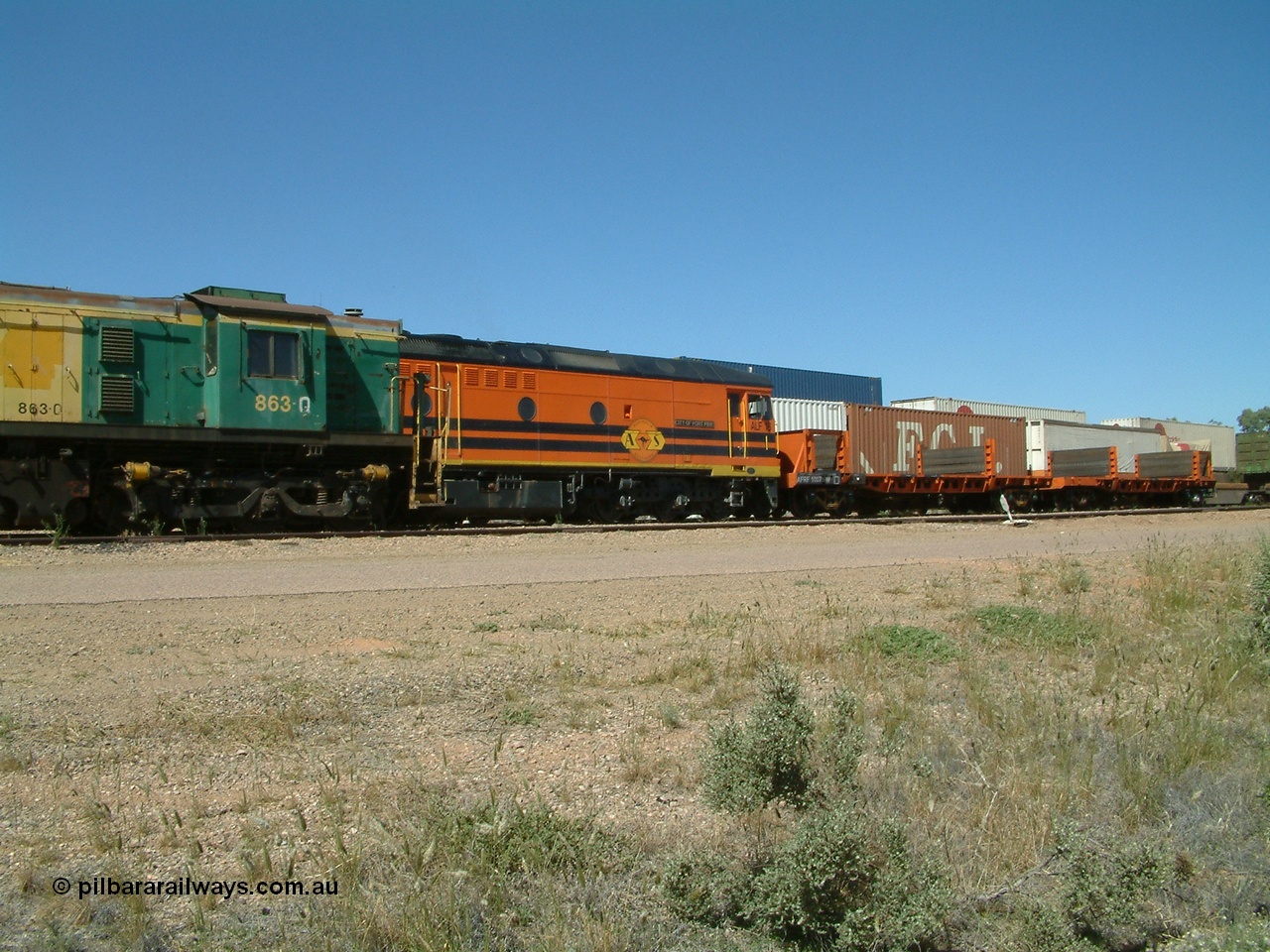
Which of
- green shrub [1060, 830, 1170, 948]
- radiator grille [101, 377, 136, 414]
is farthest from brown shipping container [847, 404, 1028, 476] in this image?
green shrub [1060, 830, 1170, 948]

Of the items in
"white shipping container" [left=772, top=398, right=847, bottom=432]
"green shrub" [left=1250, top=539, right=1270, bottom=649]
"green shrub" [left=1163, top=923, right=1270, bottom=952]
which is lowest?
"green shrub" [left=1163, top=923, right=1270, bottom=952]

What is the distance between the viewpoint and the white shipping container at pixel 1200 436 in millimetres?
45781

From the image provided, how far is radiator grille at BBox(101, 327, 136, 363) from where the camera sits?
15.2 metres

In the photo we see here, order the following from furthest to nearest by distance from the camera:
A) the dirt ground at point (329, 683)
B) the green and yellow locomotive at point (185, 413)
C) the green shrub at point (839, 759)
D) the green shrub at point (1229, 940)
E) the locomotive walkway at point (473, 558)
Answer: the green and yellow locomotive at point (185, 413)
the locomotive walkway at point (473, 558)
the green shrub at point (839, 759)
the dirt ground at point (329, 683)
the green shrub at point (1229, 940)

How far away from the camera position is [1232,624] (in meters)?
9.53

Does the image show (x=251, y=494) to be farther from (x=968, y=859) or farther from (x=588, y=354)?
(x=968, y=859)

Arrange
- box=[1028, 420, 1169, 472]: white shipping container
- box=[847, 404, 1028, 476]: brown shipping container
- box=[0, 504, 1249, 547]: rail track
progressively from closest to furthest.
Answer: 1. box=[0, 504, 1249, 547]: rail track
2. box=[847, 404, 1028, 476]: brown shipping container
3. box=[1028, 420, 1169, 472]: white shipping container

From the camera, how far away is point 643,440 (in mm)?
21672

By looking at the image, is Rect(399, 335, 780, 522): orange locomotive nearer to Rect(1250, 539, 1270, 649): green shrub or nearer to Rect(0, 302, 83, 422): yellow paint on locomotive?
Rect(0, 302, 83, 422): yellow paint on locomotive

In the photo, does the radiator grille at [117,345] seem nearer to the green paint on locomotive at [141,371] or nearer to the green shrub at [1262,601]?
the green paint on locomotive at [141,371]

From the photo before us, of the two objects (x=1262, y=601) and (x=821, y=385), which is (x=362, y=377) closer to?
(x=1262, y=601)

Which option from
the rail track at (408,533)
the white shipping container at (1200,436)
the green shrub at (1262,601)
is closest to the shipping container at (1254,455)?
the white shipping container at (1200,436)

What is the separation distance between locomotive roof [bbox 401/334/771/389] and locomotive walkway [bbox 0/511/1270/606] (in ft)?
14.5

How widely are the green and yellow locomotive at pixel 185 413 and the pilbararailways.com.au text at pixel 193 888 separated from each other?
38.2 feet
